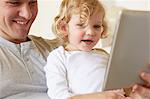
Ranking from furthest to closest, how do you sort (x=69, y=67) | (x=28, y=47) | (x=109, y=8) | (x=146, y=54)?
1. (x=109, y=8)
2. (x=28, y=47)
3. (x=69, y=67)
4. (x=146, y=54)

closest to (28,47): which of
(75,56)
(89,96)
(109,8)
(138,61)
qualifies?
(75,56)

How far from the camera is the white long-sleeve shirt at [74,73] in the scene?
0.95 meters

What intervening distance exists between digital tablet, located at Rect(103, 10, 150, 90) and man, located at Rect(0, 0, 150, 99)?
0.41 meters

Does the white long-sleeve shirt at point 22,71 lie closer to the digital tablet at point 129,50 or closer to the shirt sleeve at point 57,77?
the shirt sleeve at point 57,77

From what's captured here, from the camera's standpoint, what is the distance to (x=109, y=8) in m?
1.76

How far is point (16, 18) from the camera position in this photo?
1134mm

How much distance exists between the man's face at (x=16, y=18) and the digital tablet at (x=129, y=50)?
52 centimetres

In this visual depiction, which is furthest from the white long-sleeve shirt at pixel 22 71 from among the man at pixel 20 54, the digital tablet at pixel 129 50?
the digital tablet at pixel 129 50

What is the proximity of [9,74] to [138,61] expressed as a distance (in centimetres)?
49

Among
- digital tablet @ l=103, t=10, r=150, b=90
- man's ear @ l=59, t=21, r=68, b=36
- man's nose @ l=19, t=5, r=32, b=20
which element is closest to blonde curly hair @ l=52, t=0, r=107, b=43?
man's ear @ l=59, t=21, r=68, b=36

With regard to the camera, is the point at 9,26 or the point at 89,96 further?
the point at 9,26

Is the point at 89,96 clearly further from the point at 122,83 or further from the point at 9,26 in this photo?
the point at 9,26

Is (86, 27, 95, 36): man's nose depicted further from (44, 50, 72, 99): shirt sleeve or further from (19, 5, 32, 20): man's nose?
(19, 5, 32, 20): man's nose

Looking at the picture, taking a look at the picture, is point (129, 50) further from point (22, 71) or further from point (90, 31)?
point (22, 71)
